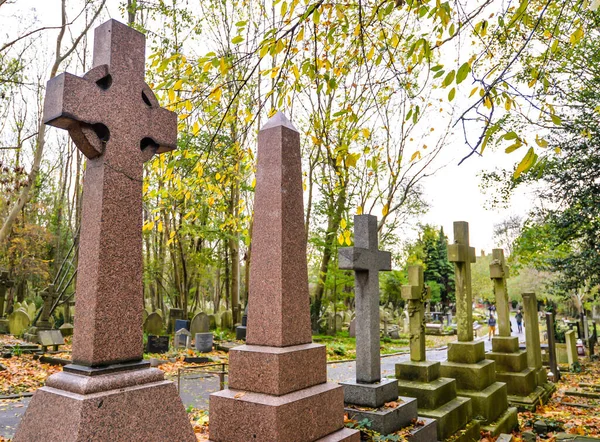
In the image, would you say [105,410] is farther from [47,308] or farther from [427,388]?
[47,308]

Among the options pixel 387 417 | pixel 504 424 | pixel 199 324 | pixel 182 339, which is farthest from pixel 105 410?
A: pixel 199 324

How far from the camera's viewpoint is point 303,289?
424 cm

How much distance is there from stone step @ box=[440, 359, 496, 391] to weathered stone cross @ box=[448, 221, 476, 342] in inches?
23.9

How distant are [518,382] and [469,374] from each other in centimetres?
260

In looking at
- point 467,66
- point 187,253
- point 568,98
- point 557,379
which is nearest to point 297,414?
point 467,66

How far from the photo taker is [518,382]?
30.8 ft

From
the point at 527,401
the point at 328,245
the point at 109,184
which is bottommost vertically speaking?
the point at 527,401

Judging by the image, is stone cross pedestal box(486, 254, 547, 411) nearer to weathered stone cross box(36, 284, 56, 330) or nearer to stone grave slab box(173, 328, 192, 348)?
stone grave slab box(173, 328, 192, 348)

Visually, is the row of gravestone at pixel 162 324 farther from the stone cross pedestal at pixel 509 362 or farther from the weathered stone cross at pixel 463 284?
the weathered stone cross at pixel 463 284

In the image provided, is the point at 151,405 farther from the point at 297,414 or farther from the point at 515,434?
the point at 515,434

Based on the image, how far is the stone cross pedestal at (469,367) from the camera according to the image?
7.20 m

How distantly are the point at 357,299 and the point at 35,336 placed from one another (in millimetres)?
13023

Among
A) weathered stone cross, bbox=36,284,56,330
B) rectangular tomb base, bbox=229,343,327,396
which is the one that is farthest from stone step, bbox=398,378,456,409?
weathered stone cross, bbox=36,284,56,330

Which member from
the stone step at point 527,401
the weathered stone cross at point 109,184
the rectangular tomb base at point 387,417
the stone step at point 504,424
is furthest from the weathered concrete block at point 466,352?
the weathered stone cross at point 109,184
